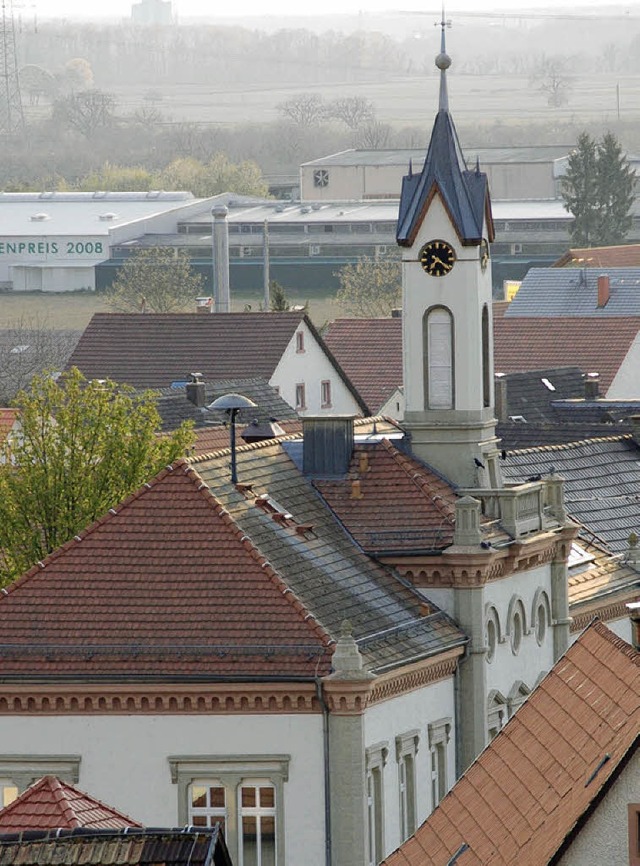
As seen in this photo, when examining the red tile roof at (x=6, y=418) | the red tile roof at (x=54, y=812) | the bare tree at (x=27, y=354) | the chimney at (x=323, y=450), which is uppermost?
the chimney at (x=323, y=450)

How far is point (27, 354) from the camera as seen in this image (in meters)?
132

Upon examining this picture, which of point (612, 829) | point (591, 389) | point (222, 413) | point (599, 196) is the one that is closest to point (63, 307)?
point (599, 196)

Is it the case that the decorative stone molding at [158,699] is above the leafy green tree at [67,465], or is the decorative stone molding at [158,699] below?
below

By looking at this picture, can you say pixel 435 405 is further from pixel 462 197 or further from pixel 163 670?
pixel 163 670

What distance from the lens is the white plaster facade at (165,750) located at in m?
43.7

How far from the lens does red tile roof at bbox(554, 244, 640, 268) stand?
130875 millimetres

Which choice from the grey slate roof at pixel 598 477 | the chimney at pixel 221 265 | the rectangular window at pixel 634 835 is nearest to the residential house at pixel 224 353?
the grey slate roof at pixel 598 477

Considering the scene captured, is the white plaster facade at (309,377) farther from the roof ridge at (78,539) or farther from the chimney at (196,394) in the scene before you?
the roof ridge at (78,539)

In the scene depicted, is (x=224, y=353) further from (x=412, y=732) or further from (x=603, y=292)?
(x=412, y=732)

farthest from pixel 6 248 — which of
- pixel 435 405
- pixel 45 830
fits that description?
pixel 45 830

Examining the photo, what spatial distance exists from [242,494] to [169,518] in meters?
1.72

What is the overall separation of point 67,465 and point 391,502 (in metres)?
5.33

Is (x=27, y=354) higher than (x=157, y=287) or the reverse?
the reverse

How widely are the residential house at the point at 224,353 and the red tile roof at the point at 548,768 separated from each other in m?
54.4
